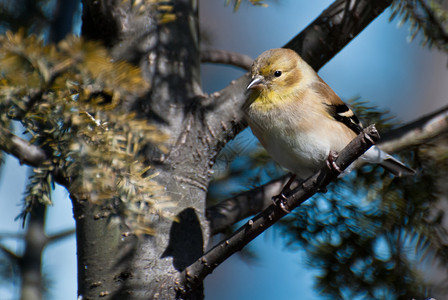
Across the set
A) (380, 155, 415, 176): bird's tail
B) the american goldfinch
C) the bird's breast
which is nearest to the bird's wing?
the american goldfinch

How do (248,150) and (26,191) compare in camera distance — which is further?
(248,150)

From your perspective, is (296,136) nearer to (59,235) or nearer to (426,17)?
(426,17)

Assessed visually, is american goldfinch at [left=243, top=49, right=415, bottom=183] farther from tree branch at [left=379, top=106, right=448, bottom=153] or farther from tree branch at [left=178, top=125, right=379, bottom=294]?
tree branch at [left=178, top=125, right=379, bottom=294]

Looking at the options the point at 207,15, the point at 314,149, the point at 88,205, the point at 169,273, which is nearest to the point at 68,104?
the point at 88,205

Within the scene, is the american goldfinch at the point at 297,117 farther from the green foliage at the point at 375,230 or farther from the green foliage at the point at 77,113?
the green foliage at the point at 77,113

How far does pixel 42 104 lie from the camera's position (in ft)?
3.96

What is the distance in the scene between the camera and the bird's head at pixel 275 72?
2.46 m

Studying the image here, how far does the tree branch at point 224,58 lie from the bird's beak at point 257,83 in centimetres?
Answer: 47

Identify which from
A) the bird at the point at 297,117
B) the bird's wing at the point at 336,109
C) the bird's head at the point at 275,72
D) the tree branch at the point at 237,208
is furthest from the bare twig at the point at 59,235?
the bird's wing at the point at 336,109

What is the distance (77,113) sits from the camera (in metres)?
1.25

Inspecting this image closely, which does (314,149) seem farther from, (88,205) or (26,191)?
(26,191)

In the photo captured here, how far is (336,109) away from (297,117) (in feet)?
1.02

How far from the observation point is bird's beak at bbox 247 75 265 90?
2374 mm

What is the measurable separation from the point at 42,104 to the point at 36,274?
150 centimetres
